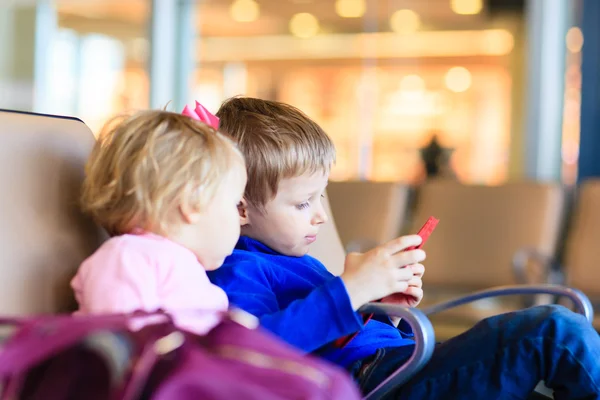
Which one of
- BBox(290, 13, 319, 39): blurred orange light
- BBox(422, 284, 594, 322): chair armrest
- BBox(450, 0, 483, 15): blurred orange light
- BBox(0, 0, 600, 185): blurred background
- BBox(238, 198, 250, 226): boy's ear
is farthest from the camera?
BBox(290, 13, 319, 39): blurred orange light

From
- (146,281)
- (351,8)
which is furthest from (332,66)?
(146,281)

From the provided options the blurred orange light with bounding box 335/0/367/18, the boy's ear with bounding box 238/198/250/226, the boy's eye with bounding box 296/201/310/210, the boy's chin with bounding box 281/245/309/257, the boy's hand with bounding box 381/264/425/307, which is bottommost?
the boy's hand with bounding box 381/264/425/307

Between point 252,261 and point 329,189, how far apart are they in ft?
9.29

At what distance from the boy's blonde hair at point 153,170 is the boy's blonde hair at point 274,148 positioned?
0.63ft

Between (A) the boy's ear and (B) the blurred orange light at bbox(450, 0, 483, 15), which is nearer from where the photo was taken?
(A) the boy's ear

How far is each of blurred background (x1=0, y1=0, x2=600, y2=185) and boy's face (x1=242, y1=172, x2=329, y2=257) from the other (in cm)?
552

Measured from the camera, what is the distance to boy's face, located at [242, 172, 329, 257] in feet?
5.26

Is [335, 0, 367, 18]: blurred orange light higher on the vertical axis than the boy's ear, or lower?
higher

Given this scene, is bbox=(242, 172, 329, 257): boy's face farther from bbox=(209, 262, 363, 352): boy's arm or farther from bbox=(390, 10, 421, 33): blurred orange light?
bbox=(390, 10, 421, 33): blurred orange light

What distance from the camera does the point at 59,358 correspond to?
3.30 feet

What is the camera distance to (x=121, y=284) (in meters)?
1.22

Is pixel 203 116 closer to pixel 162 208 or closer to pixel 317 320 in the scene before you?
pixel 162 208

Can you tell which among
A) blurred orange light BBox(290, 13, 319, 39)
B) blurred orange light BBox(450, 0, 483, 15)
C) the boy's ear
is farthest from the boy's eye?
blurred orange light BBox(290, 13, 319, 39)

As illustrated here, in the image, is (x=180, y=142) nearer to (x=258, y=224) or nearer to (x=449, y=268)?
(x=258, y=224)
